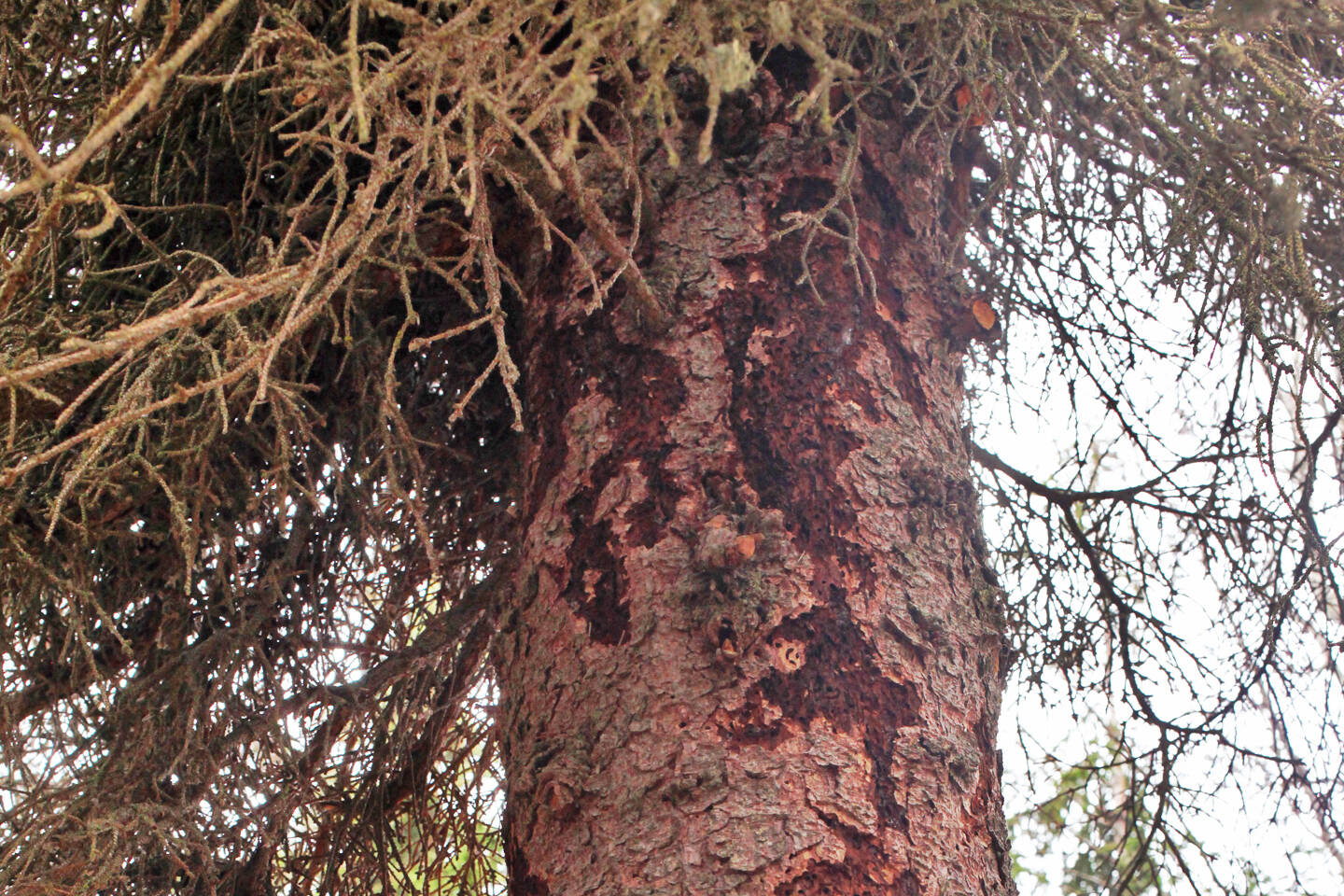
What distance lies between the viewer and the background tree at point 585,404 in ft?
4.22

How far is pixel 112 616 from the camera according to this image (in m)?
1.85

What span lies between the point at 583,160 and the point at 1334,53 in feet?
4.95

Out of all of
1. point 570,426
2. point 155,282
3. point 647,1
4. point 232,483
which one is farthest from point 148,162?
point 647,1

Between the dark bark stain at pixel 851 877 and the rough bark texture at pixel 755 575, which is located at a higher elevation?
the rough bark texture at pixel 755 575

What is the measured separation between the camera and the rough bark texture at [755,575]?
1.26m

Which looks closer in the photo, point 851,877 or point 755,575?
point 851,877

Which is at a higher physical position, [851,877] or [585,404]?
[585,404]

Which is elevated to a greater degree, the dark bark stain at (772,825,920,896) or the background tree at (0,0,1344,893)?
the background tree at (0,0,1344,893)

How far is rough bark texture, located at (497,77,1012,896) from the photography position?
1.26 metres

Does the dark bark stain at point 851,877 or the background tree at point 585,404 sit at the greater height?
the background tree at point 585,404

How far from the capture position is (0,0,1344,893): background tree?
1285 millimetres

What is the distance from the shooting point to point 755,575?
137 cm

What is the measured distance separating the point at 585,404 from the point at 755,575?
0.35 metres

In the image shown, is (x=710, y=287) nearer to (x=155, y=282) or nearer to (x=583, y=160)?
(x=583, y=160)
